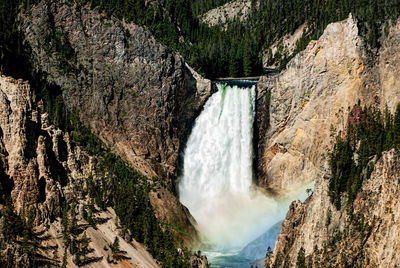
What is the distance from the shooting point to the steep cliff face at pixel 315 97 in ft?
304

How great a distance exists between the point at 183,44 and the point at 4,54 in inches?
1485

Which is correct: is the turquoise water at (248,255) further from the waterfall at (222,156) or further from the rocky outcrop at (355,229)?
the waterfall at (222,156)

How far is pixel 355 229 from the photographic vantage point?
240 ft

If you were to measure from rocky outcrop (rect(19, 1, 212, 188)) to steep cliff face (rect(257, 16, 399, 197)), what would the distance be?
1540 centimetres

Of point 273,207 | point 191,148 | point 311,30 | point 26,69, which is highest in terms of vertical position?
point 311,30

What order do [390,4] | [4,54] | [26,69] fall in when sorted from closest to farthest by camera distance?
[4,54]
[26,69]
[390,4]

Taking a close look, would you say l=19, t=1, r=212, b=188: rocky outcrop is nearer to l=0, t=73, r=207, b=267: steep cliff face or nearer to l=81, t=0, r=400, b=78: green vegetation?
l=81, t=0, r=400, b=78: green vegetation

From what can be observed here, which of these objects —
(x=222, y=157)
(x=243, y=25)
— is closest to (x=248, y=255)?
(x=222, y=157)

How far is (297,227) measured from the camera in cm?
7962

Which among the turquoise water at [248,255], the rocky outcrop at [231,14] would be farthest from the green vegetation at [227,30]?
the turquoise water at [248,255]

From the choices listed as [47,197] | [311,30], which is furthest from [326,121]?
[311,30]

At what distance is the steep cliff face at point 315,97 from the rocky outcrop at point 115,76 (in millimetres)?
15402

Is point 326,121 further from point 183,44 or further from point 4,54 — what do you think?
point 4,54

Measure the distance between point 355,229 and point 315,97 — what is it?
29.5 m
